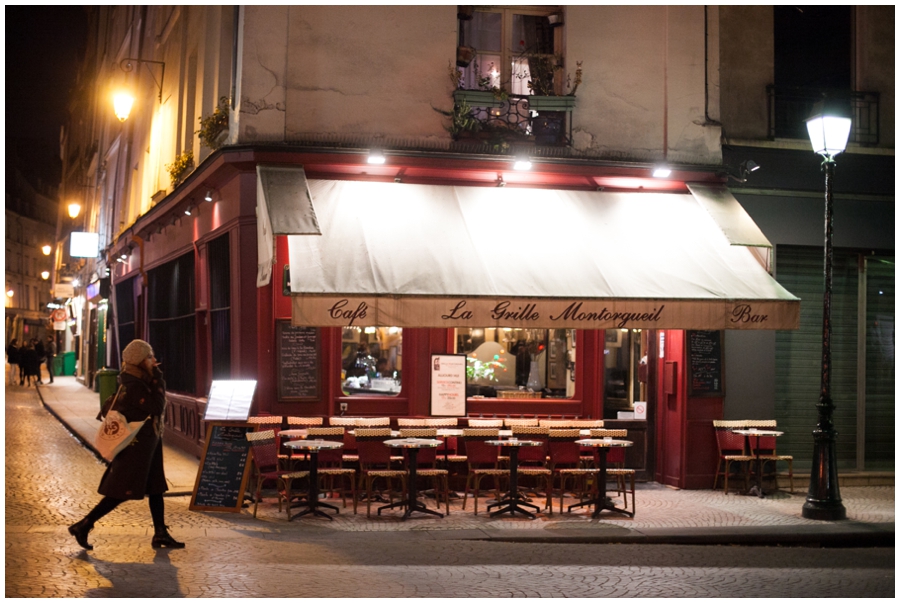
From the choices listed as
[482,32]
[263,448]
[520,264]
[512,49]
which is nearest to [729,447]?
[520,264]

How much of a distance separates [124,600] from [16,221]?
7809cm

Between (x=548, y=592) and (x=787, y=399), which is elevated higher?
(x=787, y=399)

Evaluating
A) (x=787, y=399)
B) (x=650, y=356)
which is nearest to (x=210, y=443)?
(x=650, y=356)

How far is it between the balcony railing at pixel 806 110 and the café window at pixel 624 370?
11.2ft

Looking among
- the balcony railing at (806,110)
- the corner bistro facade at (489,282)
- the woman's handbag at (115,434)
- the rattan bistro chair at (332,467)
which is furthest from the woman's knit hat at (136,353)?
the balcony railing at (806,110)

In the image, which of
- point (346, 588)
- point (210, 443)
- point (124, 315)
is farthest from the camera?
point (124, 315)

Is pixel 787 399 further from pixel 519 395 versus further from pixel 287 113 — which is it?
pixel 287 113

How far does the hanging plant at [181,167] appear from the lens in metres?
15.8

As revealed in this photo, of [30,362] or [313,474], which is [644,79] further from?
[30,362]

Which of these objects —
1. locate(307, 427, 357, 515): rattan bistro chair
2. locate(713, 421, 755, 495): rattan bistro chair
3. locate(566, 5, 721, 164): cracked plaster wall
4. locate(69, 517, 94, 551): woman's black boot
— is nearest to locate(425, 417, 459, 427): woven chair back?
locate(307, 427, 357, 515): rattan bistro chair

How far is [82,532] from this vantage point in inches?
333

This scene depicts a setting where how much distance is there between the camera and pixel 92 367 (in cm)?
3244

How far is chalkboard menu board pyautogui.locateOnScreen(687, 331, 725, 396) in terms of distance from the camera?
13.1m

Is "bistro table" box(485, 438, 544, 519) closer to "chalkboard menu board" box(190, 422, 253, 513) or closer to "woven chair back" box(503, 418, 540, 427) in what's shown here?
"woven chair back" box(503, 418, 540, 427)
